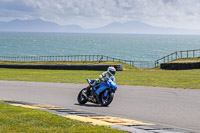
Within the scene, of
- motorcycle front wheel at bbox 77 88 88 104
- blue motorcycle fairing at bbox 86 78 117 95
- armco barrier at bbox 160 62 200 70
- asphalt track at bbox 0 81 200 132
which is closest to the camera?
asphalt track at bbox 0 81 200 132

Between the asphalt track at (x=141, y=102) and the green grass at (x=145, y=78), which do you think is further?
the green grass at (x=145, y=78)

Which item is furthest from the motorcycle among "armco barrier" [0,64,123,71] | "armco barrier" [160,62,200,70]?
"armco barrier" [160,62,200,70]

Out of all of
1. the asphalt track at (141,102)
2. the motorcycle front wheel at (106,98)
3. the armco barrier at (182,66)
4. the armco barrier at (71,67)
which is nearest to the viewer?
the asphalt track at (141,102)

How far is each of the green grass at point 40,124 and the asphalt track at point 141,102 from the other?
2.07 meters

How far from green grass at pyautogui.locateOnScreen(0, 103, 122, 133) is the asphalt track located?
207cm

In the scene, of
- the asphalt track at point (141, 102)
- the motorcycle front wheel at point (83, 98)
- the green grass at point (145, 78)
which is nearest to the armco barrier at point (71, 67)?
the green grass at point (145, 78)

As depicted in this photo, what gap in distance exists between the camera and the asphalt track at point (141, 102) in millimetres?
10058

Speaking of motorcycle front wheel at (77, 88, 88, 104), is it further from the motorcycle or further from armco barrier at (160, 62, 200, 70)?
armco barrier at (160, 62, 200, 70)

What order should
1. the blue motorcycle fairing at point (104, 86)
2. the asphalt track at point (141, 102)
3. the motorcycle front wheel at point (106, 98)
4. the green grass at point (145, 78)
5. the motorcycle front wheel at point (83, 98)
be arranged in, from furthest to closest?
the green grass at point (145, 78)
the motorcycle front wheel at point (83, 98)
the motorcycle front wheel at point (106, 98)
the blue motorcycle fairing at point (104, 86)
the asphalt track at point (141, 102)

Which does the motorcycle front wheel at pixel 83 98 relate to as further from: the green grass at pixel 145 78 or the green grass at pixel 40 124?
the green grass at pixel 145 78

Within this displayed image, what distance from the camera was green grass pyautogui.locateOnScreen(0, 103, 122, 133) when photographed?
806cm

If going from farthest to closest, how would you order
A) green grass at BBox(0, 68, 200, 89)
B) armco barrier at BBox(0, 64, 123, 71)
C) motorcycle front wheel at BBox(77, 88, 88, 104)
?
armco barrier at BBox(0, 64, 123, 71) → green grass at BBox(0, 68, 200, 89) → motorcycle front wheel at BBox(77, 88, 88, 104)

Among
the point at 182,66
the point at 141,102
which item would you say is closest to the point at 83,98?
the point at 141,102

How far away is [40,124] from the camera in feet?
28.9
